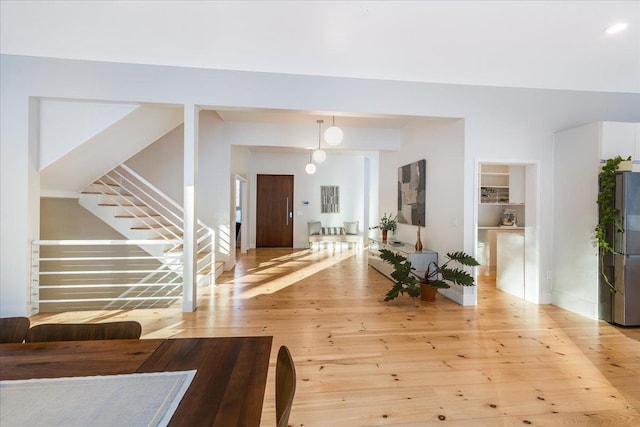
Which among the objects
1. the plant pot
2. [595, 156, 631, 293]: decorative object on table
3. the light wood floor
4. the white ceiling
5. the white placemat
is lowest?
the light wood floor

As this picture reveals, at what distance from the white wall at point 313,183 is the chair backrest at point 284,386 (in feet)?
27.9

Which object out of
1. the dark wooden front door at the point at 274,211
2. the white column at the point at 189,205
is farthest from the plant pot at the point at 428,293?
the dark wooden front door at the point at 274,211

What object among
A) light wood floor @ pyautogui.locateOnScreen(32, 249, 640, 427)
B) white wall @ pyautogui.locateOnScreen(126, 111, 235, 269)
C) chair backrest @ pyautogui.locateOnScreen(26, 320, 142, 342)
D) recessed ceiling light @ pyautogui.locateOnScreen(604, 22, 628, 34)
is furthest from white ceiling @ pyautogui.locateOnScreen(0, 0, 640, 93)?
light wood floor @ pyautogui.locateOnScreen(32, 249, 640, 427)

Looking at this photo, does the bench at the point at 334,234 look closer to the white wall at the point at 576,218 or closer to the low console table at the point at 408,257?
the low console table at the point at 408,257

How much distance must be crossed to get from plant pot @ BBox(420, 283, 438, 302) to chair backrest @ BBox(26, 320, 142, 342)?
148 inches

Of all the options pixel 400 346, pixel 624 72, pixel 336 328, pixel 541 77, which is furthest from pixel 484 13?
pixel 336 328

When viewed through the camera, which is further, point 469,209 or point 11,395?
point 469,209

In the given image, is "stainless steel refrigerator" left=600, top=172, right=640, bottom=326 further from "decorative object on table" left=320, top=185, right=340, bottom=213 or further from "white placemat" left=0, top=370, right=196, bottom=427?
"decorative object on table" left=320, top=185, right=340, bottom=213

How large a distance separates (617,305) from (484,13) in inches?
134

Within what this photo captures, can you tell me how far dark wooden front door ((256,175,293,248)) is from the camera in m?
9.60

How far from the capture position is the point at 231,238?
21.3 ft

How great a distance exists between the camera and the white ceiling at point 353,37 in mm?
2766

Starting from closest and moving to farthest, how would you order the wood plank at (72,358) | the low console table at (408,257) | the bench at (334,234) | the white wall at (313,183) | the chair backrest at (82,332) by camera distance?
the wood plank at (72,358) < the chair backrest at (82,332) < the low console table at (408,257) < the bench at (334,234) < the white wall at (313,183)

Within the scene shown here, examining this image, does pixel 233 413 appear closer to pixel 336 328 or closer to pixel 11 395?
pixel 11 395
